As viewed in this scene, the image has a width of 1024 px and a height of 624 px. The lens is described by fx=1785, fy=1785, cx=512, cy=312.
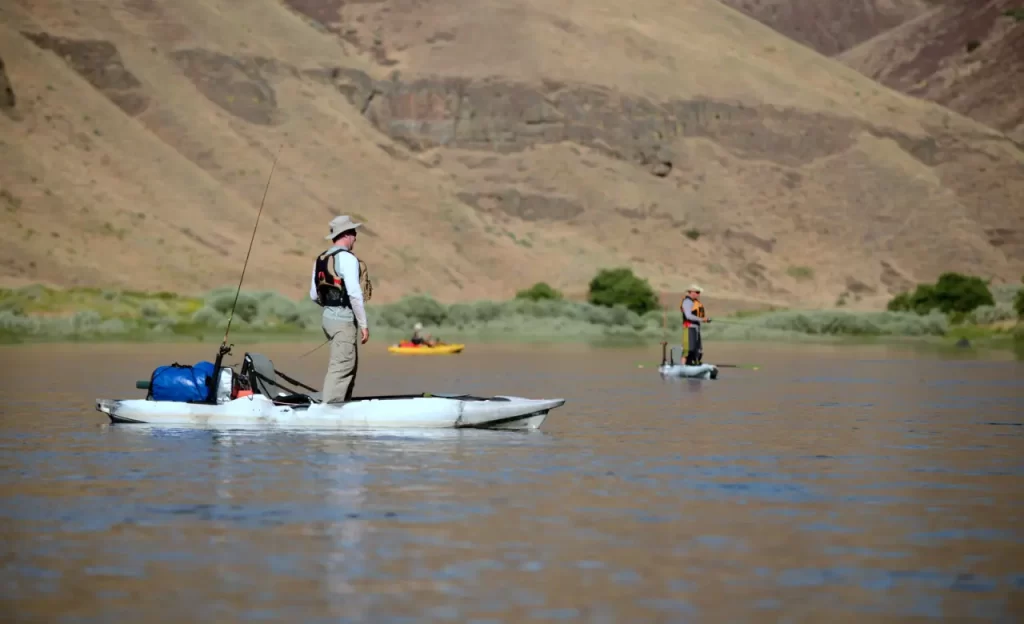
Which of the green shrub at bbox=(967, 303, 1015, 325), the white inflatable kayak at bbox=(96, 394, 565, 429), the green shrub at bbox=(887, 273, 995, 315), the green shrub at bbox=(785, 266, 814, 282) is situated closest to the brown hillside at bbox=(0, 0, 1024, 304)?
the green shrub at bbox=(785, 266, 814, 282)

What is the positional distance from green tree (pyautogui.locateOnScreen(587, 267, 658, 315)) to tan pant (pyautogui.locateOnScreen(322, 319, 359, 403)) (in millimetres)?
61839

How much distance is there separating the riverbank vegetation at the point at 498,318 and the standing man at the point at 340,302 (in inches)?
1342

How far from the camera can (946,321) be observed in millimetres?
71688

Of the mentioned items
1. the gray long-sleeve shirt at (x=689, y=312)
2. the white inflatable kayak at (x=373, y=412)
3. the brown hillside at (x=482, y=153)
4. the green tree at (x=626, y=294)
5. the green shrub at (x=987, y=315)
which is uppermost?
the brown hillside at (x=482, y=153)

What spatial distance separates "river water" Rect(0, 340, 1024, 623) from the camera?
9.55 m

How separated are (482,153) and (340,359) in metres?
87.0

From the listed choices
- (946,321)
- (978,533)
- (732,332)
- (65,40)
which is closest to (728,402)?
(978,533)

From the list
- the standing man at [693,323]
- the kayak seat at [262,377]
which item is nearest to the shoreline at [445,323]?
the standing man at [693,323]

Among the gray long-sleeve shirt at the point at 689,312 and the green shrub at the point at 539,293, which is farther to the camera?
the green shrub at the point at 539,293

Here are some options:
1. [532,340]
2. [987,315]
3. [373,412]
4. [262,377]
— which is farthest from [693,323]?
[987,315]

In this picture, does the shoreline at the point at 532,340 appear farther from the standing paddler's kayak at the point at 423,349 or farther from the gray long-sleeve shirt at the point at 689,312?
the gray long-sleeve shirt at the point at 689,312

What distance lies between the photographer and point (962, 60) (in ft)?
537

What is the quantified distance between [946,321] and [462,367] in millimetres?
38311

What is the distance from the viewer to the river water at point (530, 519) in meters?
9.55
